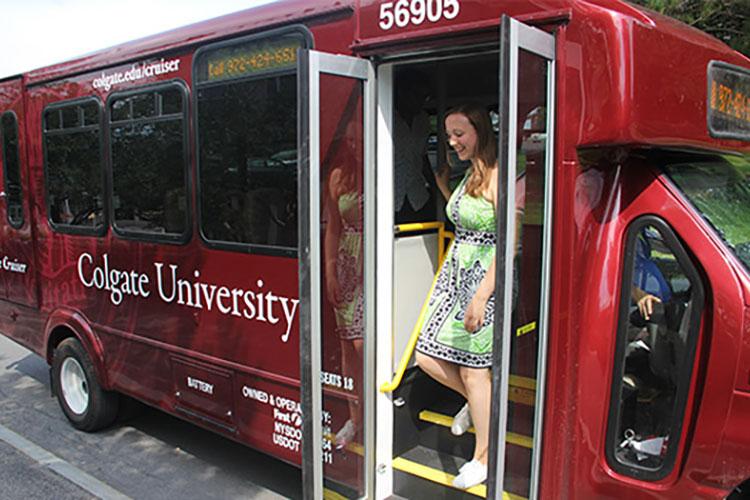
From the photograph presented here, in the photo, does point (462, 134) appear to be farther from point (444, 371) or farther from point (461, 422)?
point (461, 422)

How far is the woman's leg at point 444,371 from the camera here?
324 centimetres

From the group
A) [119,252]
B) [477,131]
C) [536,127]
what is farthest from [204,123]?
[536,127]

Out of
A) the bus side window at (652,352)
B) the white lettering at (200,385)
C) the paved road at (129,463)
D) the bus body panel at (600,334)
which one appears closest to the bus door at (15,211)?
the paved road at (129,463)

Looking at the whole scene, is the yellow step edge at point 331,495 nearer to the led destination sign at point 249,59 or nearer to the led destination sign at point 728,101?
the led destination sign at point 249,59

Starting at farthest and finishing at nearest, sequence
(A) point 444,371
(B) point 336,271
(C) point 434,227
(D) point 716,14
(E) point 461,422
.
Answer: (D) point 716,14 < (C) point 434,227 < (E) point 461,422 < (A) point 444,371 < (B) point 336,271

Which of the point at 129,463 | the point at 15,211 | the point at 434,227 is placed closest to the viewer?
the point at 434,227

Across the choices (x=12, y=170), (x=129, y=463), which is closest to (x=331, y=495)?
(x=129, y=463)

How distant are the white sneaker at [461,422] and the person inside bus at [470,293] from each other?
6.5 inches

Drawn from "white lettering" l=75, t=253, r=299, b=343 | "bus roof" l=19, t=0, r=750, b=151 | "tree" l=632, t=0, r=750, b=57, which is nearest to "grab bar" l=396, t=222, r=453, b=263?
"white lettering" l=75, t=253, r=299, b=343

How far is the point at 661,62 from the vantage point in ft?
7.89

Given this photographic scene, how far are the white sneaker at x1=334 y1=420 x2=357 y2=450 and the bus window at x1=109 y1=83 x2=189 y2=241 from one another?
1.63 m

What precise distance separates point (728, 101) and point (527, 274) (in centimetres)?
120

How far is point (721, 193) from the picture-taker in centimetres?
260

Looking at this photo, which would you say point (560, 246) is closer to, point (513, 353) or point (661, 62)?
point (513, 353)
